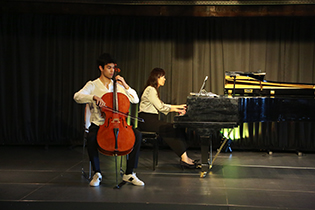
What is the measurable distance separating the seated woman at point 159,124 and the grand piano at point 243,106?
1.23ft

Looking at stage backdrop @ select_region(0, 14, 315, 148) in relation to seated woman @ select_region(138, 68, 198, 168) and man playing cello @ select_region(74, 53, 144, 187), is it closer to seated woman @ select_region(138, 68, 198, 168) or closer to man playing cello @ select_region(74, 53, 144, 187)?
seated woman @ select_region(138, 68, 198, 168)

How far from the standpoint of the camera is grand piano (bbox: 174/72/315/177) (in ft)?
11.0

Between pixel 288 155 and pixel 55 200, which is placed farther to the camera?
pixel 288 155

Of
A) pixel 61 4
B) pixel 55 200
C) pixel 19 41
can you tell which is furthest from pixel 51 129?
pixel 55 200

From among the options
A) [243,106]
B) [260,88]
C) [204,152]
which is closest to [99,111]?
[204,152]

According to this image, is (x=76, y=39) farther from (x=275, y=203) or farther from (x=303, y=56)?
(x=275, y=203)

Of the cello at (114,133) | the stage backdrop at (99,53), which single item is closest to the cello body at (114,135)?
the cello at (114,133)

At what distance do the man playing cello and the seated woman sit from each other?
18.2 inches

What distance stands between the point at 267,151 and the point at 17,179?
366 cm

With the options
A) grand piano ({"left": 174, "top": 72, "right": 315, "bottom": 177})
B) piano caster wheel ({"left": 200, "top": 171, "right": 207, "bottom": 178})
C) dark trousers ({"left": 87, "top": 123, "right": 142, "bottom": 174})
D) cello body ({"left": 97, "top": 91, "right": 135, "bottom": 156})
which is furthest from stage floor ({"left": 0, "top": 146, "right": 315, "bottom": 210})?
grand piano ({"left": 174, "top": 72, "right": 315, "bottom": 177})

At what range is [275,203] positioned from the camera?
2.71 metres

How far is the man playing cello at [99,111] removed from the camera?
319cm

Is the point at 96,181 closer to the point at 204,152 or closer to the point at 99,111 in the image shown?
the point at 99,111

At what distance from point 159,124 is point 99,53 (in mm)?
2189
